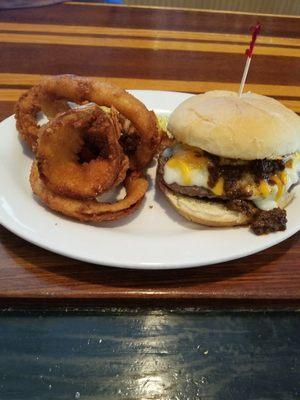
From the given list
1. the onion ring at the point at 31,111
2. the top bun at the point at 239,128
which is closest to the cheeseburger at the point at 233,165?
the top bun at the point at 239,128

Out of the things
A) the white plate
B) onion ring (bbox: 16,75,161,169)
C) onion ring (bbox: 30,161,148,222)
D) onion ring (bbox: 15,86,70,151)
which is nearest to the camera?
the white plate

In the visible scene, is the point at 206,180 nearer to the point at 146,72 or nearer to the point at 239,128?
the point at 239,128

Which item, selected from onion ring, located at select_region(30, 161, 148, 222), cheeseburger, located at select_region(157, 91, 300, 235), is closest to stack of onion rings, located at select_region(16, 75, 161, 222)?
onion ring, located at select_region(30, 161, 148, 222)

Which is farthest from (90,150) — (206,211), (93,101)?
(206,211)

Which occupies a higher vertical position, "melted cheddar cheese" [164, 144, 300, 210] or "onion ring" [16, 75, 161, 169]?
"onion ring" [16, 75, 161, 169]

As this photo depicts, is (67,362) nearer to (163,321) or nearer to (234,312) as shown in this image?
(163,321)

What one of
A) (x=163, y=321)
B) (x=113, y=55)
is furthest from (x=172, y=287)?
(x=113, y=55)

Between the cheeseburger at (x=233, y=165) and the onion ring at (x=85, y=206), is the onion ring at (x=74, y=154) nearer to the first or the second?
the onion ring at (x=85, y=206)

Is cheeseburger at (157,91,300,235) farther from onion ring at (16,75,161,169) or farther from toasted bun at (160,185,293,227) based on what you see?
onion ring at (16,75,161,169)
